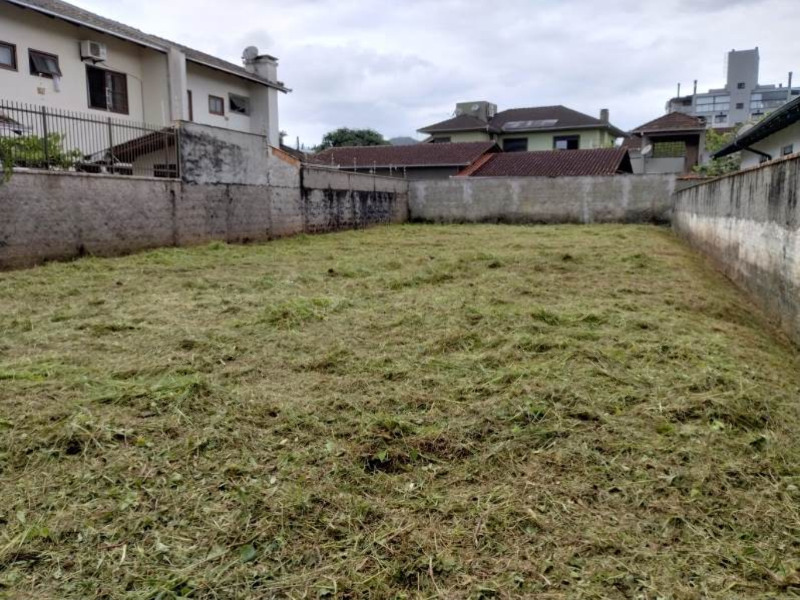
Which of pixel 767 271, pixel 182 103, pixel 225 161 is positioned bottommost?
pixel 767 271

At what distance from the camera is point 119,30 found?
13.6 m

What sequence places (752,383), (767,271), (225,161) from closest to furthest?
(752,383) → (767,271) → (225,161)

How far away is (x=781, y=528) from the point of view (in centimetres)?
199

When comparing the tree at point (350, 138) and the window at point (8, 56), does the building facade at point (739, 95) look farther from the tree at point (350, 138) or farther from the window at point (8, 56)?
the window at point (8, 56)

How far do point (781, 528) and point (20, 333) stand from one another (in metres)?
4.90

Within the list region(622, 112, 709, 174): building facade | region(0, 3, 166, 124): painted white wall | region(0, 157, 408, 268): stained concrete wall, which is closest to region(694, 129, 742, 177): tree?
region(622, 112, 709, 174): building facade

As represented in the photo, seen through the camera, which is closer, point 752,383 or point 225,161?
point 752,383

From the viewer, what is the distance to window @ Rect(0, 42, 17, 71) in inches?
450

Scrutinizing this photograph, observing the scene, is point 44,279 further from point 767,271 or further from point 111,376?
point 767,271

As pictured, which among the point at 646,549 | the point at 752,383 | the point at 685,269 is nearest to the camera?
the point at 646,549

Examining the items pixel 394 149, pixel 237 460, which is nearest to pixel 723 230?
pixel 237 460

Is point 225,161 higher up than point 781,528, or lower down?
higher up

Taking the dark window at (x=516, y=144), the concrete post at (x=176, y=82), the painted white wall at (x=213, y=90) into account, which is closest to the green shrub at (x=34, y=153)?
the concrete post at (x=176, y=82)

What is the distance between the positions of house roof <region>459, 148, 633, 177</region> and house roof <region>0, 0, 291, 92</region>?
30.8ft
